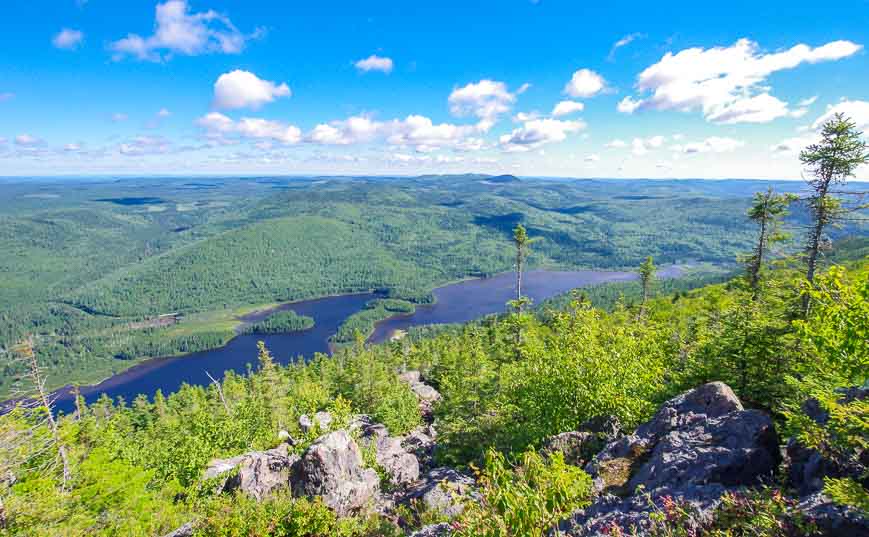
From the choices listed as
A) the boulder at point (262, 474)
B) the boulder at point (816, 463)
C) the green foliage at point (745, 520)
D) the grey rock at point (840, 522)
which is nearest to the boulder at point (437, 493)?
the boulder at point (262, 474)

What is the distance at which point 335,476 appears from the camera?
22.8 meters

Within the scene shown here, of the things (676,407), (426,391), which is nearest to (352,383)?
(426,391)

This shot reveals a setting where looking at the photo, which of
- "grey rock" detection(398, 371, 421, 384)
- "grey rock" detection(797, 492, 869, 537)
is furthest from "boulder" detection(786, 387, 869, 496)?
"grey rock" detection(398, 371, 421, 384)

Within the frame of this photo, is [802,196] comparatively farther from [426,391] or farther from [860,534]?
[426,391]

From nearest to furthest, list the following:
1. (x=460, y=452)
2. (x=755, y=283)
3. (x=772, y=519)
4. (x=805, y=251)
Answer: (x=772, y=519)
(x=460, y=452)
(x=805, y=251)
(x=755, y=283)

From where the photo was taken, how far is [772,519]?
7.28 m

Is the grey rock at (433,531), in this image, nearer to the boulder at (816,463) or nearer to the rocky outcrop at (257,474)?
the boulder at (816,463)

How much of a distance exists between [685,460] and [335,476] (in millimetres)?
17824

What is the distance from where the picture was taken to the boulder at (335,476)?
21.7 meters

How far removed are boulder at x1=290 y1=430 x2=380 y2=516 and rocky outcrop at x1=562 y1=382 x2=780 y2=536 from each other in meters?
13.2

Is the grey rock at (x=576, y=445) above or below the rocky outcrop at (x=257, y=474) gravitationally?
above

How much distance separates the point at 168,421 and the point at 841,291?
83030mm

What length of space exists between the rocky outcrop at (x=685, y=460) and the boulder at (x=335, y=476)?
13.2 m

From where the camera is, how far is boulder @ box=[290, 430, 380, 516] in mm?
21734
